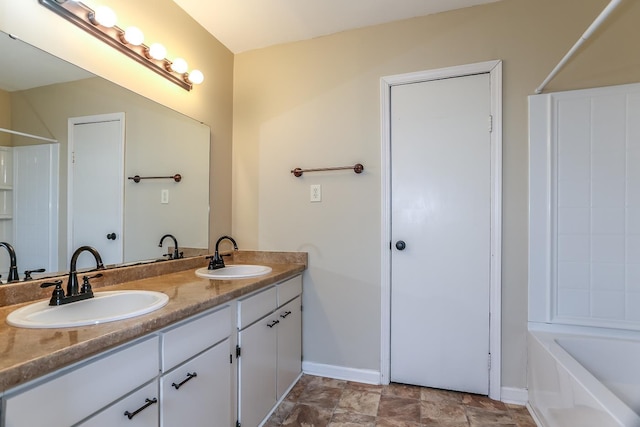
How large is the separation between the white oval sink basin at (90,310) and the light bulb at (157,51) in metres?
1.23

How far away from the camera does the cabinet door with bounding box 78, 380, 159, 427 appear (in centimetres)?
82

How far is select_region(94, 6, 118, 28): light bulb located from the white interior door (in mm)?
1569

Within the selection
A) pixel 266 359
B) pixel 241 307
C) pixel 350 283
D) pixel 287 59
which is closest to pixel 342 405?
pixel 266 359

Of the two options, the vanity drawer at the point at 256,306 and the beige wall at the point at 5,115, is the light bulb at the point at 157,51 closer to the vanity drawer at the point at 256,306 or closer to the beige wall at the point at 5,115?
the beige wall at the point at 5,115

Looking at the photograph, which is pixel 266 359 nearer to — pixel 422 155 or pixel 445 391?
pixel 445 391

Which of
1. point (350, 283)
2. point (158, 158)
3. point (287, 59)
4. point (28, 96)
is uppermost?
point (287, 59)

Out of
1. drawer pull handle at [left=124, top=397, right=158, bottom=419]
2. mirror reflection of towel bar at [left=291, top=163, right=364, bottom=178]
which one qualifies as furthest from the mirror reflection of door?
mirror reflection of towel bar at [left=291, top=163, right=364, bottom=178]

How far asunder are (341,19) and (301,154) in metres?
0.91

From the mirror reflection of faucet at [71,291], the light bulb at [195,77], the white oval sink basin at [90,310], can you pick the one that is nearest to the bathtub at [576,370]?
the white oval sink basin at [90,310]

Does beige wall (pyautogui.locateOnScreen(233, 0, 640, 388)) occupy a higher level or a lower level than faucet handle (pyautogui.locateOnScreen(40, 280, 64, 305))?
higher

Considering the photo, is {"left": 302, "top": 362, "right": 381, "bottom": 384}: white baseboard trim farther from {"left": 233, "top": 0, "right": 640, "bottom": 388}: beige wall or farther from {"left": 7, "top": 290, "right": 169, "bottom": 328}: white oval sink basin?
{"left": 7, "top": 290, "right": 169, "bottom": 328}: white oval sink basin

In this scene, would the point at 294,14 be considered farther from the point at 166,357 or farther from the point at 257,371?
the point at 257,371

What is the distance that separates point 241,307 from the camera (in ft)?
4.74

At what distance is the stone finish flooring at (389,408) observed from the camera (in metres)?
1.66
